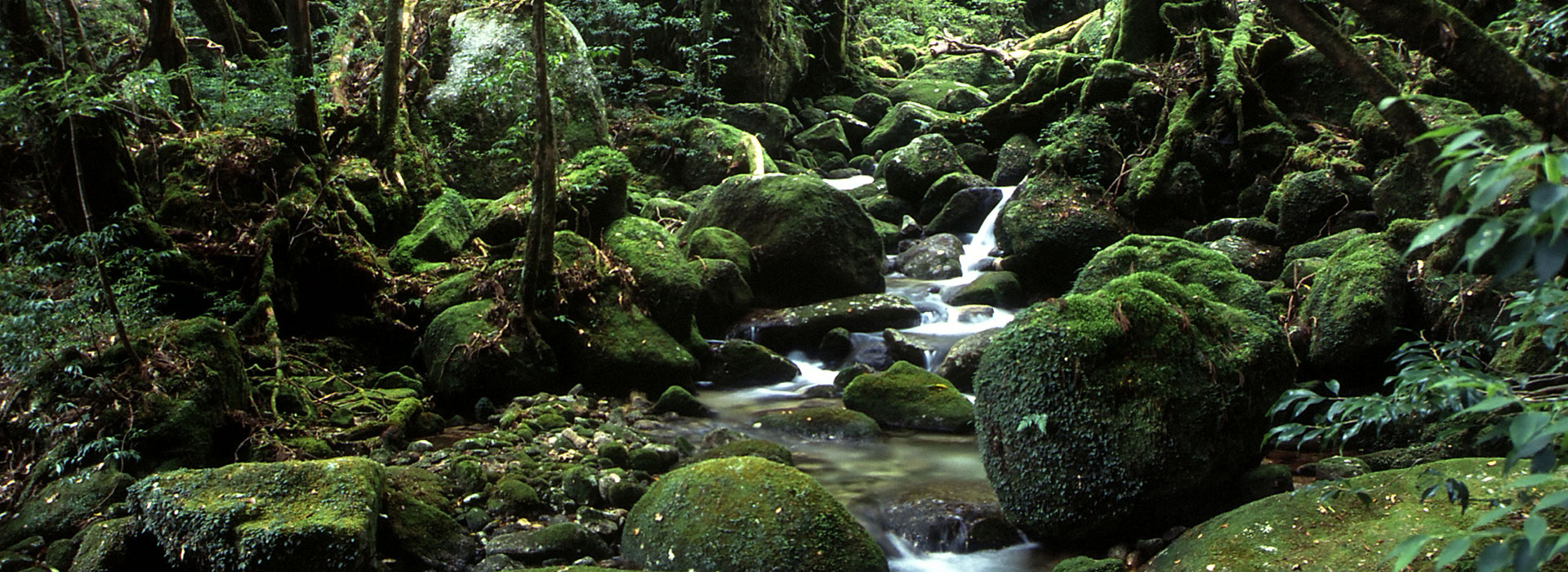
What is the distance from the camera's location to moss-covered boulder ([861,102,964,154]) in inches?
706

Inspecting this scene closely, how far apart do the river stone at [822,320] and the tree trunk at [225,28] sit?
7.29 m

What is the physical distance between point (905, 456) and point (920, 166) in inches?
331

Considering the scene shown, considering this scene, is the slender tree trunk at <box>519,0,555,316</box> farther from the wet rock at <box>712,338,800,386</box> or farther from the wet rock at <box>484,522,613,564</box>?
the wet rock at <box>484,522,613,564</box>

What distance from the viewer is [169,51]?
8.74 m

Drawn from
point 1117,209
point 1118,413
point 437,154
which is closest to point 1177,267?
point 1118,413

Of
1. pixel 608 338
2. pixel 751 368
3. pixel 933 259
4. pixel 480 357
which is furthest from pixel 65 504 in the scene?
pixel 933 259

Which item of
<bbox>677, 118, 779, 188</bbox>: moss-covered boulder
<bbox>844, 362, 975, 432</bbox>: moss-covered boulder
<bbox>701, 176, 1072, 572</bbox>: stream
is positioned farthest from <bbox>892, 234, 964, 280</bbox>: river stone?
<bbox>844, 362, 975, 432</bbox>: moss-covered boulder

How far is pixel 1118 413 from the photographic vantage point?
5191 mm

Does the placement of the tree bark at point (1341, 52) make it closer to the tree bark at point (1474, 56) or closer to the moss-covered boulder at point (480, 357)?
the tree bark at point (1474, 56)

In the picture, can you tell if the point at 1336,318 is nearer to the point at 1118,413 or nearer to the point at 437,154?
the point at 1118,413

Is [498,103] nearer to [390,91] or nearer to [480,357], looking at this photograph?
[390,91]

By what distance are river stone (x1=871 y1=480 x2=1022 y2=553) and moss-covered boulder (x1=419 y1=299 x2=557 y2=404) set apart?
11.9 feet

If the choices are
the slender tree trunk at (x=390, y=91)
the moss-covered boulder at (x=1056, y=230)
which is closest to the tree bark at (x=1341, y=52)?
the moss-covered boulder at (x=1056, y=230)

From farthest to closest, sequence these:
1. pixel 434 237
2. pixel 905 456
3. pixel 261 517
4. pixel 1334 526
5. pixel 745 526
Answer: pixel 434 237 → pixel 905 456 → pixel 745 526 → pixel 261 517 → pixel 1334 526
